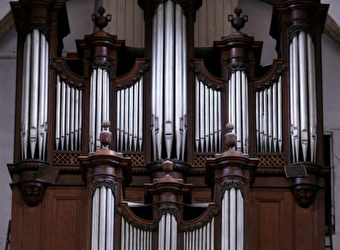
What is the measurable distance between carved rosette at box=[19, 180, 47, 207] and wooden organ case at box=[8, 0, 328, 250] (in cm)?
2

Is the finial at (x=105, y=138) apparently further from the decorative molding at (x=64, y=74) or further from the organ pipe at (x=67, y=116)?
the decorative molding at (x=64, y=74)

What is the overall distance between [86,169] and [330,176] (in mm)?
5746

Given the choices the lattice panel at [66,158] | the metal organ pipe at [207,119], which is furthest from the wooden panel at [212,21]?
the lattice panel at [66,158]

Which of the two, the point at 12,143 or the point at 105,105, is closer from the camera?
the point at 105,105

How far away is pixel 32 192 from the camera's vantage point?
2677 cm

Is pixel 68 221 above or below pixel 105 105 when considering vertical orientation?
below

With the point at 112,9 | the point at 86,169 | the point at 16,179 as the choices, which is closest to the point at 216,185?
the point at 86,169

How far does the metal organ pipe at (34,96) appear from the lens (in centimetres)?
2722

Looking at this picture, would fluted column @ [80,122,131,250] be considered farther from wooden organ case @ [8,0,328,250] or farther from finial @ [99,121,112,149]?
wooden organ case @ [8,0,328,250]

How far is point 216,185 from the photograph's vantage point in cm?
2523

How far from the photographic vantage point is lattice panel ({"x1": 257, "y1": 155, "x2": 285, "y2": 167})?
27.2 metres

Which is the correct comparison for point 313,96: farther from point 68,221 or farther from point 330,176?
point 68,221

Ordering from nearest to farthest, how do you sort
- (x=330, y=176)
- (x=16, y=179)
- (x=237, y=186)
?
(x=237, y=186), (x=16, y=179), (x=330, y=176)

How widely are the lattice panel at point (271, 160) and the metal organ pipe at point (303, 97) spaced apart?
22 cm
